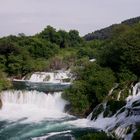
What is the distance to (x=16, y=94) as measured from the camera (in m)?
28.7

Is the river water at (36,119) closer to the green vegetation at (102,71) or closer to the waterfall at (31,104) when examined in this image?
the waterfall at (31,104)

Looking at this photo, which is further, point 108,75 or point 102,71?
point 102,71

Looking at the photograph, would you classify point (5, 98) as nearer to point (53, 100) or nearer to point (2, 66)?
point (53, 100)

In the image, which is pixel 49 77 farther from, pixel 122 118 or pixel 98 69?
pixel 122 118

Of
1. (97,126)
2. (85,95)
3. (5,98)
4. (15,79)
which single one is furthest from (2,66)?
(97,126)

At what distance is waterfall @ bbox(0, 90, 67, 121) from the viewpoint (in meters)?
26.8

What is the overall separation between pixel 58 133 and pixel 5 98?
8.49m

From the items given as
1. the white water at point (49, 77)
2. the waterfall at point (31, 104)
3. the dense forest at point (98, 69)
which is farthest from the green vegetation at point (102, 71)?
the white water at point (49, 77)

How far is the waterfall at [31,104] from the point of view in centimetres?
2683

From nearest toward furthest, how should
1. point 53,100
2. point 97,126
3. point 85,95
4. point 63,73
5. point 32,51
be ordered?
point 97,126
point 85,95
point 53,100
point 63,73
point 32,51

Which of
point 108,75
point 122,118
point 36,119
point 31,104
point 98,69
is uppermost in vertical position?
point 98,69

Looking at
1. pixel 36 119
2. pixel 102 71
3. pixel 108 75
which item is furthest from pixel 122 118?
pixel 102 71

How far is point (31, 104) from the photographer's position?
28500 millimetres

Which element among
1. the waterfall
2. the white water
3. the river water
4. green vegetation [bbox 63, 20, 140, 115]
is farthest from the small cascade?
the white water
